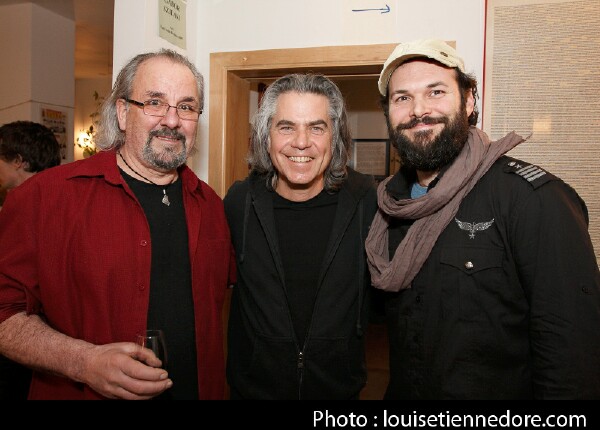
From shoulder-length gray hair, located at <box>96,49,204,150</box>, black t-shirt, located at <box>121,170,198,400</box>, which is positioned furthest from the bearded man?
shoulder-length gray hair, located at <box>96,49,204,150</box>

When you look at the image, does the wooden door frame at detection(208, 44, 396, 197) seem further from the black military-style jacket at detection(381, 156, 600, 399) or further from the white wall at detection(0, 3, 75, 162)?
the white wall at detection(0, 3, 75, 162)

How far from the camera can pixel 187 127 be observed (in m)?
1.90

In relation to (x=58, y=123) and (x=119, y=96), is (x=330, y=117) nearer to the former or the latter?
(x=119, y=96)

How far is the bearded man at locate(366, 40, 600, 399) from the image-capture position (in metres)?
1.43

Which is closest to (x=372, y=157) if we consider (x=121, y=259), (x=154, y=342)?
(x=121, y=259)

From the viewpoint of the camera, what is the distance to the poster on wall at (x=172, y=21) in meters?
2.56

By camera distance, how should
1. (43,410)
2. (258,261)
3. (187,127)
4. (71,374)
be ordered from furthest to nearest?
(258,261) < (187,127) < (43,410) < (71,374)

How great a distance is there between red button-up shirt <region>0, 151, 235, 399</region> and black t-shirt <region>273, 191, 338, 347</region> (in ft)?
1.91

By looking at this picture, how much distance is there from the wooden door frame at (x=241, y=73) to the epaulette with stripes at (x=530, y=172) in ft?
4.31

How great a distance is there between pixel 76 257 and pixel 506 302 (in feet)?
4.79

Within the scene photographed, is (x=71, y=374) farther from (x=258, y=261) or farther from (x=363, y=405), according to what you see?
(x=363, y=405)

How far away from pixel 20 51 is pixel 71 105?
73 centimetres

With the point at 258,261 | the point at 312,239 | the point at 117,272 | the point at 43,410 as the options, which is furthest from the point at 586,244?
the point at 43,410

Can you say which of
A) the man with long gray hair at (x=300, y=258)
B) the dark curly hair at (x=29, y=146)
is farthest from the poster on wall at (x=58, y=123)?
the man with long gray hair at (x=300, y=258)
